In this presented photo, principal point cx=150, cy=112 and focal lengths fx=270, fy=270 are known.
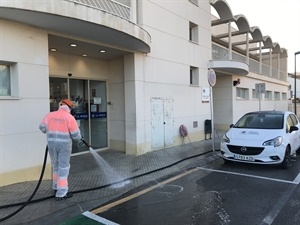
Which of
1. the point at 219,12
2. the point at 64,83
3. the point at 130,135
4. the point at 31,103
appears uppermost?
the point at 219,12

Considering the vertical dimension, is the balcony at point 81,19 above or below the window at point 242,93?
above

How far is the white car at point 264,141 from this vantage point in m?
7.20

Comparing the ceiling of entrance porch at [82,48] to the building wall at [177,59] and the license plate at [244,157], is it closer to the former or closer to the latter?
the building wall at [177,59]

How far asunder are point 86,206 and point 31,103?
2.92 m

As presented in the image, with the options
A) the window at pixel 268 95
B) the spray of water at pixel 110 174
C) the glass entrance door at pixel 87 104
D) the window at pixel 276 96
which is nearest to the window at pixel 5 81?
the spray of water at pixel 110 174

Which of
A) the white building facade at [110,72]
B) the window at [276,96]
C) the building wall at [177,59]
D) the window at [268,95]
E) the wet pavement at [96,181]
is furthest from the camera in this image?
the window at [276,96]

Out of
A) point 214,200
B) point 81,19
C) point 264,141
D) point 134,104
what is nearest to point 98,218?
point 214,200

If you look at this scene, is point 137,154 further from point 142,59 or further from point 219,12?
point 219,12

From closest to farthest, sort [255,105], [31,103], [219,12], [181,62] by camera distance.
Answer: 1. [31,103]
2. [181,62]
3. [219,12]
4. [255,105]

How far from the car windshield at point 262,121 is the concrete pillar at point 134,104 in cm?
326

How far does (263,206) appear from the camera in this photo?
4812 millimetres

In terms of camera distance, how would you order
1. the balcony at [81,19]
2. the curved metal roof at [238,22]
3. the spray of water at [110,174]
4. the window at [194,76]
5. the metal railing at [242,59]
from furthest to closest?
the metal railing at [242,59], the curved metal roof at [238,22], the window at [194,76], the spray of water at [110,174], the balcony at [81,19]

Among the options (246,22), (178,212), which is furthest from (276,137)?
(246,22)

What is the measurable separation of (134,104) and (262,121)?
4216 mm
